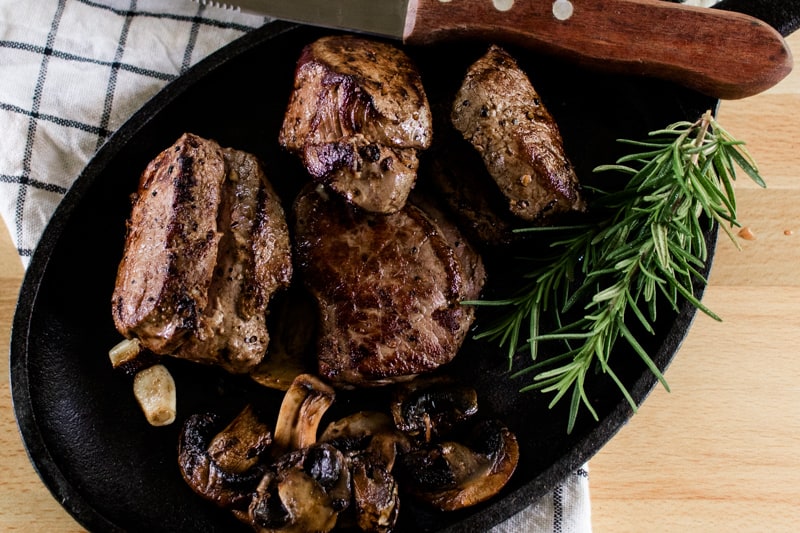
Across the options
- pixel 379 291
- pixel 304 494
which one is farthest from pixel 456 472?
pixel 379 291

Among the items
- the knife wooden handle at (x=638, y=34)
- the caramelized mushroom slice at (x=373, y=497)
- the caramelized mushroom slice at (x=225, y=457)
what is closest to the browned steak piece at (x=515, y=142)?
the knife wooden handle at (x=638, y=34)

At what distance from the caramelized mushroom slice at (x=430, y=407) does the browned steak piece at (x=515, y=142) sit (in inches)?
23.1

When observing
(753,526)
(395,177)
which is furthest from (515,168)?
(753,526)

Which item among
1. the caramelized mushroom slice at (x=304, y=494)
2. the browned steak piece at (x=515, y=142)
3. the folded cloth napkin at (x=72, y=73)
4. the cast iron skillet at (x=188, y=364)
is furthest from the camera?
the folded cloth napkin at (x=72, y=73)

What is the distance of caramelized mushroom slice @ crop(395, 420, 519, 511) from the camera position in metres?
2.33

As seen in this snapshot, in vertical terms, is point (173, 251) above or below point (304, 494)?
above

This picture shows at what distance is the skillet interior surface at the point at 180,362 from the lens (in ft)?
8.01

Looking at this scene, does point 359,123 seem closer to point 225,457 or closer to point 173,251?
Answer: point 173,251

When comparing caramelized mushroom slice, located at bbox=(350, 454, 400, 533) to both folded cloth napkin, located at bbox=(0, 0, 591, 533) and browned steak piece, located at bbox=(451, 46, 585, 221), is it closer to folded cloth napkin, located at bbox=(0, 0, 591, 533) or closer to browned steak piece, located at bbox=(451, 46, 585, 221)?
browned steak piece, located at bbox=(451, 46, 585, 221)

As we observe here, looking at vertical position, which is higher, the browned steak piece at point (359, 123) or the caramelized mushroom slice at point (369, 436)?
the browned steak piece at point (359, 123)

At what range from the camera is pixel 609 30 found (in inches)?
98.7

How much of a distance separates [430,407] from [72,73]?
1.82m

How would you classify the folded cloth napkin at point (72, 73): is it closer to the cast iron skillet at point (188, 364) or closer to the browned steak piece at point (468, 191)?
the cast iron skillet at point (188, 364)

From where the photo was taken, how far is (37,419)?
97.3 inches
